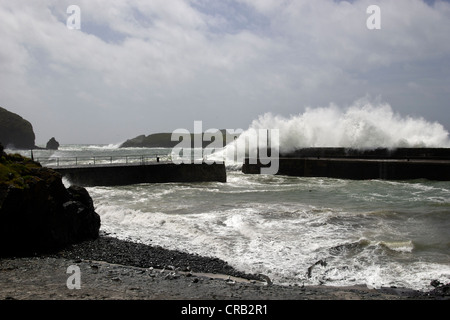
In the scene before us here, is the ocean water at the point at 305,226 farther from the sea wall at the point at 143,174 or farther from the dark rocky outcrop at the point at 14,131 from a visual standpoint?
the dark rocky outcrop at the point at 14,131

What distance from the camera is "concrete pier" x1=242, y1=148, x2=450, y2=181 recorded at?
2267 cm

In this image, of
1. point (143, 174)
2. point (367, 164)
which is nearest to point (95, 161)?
point (143, 174)

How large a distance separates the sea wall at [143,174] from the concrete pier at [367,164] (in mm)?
5252

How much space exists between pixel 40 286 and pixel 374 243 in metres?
6.92

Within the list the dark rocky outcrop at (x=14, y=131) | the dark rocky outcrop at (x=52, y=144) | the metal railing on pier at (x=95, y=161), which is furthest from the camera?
the dark rocky outcrop at (x=52, y=144)

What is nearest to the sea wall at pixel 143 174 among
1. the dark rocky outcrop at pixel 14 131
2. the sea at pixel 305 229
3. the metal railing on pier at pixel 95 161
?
the metal railing on pier at pixel 95 161

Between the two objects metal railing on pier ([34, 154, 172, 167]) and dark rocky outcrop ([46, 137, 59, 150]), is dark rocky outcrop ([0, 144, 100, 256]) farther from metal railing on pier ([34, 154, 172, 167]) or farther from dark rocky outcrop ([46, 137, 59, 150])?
dark rocky outcrop ([46, 137, 59, 150])

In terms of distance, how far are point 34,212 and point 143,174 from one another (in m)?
14.9

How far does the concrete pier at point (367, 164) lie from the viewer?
2267 cm

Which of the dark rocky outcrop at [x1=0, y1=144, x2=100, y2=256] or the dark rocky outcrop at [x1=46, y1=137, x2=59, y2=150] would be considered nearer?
the dark rocky outcrop at [x1=0, y1=144, x2=100, y2=256]

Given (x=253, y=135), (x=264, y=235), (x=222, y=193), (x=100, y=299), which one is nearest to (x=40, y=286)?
(x=100, y=299)

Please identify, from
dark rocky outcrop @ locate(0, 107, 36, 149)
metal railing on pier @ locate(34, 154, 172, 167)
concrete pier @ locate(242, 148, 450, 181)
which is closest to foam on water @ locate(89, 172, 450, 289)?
concrete pier @ locate(242, 148, 450, 181)

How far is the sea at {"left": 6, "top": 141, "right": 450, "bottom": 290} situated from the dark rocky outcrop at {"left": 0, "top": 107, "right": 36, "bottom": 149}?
116246 millimetres
